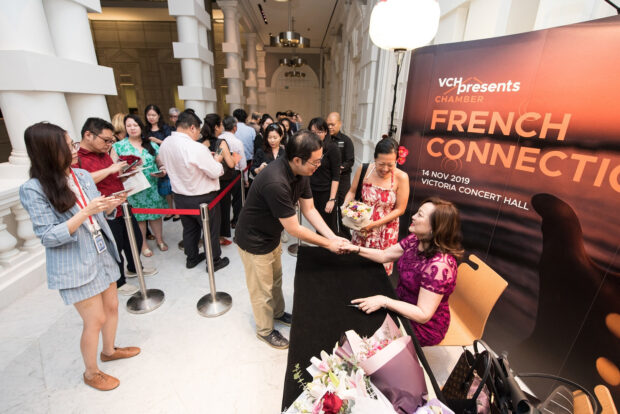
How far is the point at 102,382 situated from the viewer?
6.37 feet

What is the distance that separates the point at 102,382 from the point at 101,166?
1.78m

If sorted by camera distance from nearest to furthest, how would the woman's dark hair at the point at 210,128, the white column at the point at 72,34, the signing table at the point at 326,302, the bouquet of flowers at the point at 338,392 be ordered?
the bouquet of flowers at the point at 338,392, the signing table at the point at 326,302, the white column at the point at 72,34, the woman's dark hair at the point at 210,128

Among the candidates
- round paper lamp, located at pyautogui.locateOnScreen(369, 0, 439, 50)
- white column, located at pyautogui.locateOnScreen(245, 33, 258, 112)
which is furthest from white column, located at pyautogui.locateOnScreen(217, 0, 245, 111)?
round paper lamp, located at pyautogui.locateOnScreen(369, 0, 439, 50)

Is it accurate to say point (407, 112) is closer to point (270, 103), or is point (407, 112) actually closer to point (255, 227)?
point (255, 227)

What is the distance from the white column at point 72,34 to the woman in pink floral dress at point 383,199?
10.7ft

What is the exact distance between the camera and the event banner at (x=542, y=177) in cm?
152

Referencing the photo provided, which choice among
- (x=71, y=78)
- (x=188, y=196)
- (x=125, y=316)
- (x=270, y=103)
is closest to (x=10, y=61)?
(x=71, y=78)

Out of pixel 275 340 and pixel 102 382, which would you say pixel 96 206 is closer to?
pixel 102 382

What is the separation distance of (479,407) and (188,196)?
2923 millimetres

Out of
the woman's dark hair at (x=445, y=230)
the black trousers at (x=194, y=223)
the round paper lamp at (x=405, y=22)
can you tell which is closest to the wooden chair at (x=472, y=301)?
the woman's dark hair at (x=445, y=230)

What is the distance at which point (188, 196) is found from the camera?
9.88ft

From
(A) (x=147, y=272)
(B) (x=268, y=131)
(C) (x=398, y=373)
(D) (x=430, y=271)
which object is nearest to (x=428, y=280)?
(D) (x=430, y=271)

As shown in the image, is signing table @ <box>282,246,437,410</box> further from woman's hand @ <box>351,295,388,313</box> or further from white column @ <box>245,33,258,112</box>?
white column @ <box>245,33,258,112</box>

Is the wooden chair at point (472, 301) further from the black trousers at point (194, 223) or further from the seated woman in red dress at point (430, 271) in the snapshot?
the black trousers at point (194, 223)
